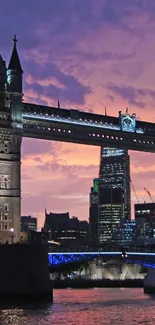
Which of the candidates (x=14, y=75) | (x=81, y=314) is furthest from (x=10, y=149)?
(x=81, y=314)

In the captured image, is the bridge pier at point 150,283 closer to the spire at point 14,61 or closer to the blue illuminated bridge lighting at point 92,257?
the blue illuminated bridge lighting at point 92,257

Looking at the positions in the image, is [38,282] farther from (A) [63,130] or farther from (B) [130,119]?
(B) [130,119]

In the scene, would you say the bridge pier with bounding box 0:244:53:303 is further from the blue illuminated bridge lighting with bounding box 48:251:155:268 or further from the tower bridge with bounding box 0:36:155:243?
the blue illuminated bridge lighting with bounding box 48:251:155:268

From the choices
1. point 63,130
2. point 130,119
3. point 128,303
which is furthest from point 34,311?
point 130,119

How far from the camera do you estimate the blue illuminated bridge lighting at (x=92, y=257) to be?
382ft

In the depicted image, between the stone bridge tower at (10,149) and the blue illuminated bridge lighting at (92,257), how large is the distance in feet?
45.8

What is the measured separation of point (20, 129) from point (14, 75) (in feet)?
25.1

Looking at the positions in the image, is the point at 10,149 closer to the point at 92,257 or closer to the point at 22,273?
the point at 22,273

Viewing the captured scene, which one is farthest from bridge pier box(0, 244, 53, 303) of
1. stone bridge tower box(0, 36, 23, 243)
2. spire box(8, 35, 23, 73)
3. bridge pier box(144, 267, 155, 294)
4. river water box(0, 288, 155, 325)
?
bridge pier box(144, 267, 155, 294)

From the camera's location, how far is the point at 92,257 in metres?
123

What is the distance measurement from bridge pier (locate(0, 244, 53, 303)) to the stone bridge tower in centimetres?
733

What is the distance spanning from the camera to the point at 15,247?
3711 inches

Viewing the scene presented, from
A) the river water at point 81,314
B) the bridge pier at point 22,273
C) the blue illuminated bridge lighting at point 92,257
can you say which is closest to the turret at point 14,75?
the bridge pier at point 22,273

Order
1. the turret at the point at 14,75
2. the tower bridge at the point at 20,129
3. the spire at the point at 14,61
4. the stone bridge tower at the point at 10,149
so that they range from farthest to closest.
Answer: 1. the spire at the point at 14,61
2. the turret at the point at 14,75
3. the tower bridge at the point at 20,129
4. the stone bridge tower at the point at 10,149
